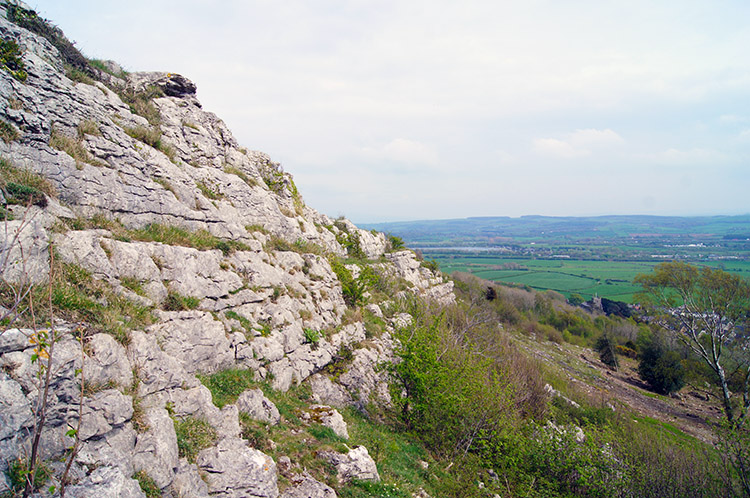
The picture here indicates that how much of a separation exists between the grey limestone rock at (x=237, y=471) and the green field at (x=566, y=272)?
92.0m

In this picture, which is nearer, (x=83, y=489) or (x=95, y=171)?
(x=83, y=489)

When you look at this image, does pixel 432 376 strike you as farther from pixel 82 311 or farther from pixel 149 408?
pixel 82 311

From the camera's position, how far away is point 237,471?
6.83 metres

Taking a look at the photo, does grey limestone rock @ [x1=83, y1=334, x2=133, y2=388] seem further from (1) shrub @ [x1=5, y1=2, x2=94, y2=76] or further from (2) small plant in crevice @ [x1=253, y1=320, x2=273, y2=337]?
(1) shrub @ [x1=5, y1=2, x2=94, y2=76]

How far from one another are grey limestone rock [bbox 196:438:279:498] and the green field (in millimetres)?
92009

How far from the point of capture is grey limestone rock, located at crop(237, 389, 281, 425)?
8930mm

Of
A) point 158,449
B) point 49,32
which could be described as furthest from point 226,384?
point 49,32

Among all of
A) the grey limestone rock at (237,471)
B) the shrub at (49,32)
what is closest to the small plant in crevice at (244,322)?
the grey limestone rock at (237,471)

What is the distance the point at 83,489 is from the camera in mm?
4875

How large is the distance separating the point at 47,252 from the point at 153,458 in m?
5.20

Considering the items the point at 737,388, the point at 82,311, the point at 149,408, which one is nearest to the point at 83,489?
the point at 149,408

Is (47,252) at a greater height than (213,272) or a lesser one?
greater

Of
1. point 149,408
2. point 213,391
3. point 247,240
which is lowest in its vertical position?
point 213,391

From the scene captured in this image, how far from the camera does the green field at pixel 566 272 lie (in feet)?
339
